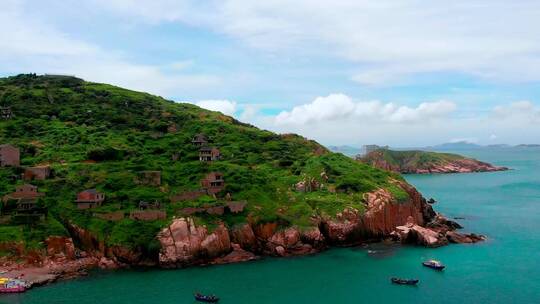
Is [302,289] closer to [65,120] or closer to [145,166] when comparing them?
[145,166]

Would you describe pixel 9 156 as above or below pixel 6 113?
below

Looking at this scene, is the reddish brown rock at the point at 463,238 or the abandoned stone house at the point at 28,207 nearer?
the abandoned stone house at the point at 28,207

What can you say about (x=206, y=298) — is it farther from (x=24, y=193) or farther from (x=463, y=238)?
(x=463, y=238)

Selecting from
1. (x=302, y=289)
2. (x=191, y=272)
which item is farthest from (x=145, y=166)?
(x=302, y=289)

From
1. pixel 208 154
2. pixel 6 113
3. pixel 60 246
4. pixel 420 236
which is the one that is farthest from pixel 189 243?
pixel 6 113

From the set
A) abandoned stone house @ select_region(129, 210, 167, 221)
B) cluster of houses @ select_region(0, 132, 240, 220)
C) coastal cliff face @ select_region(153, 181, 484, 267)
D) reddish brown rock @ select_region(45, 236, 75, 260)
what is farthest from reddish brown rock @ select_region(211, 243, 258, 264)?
reddish brown rock @ select_region(45, 236, 75, 260)

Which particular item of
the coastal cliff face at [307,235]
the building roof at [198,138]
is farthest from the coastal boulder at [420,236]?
the building roof at [198,138]

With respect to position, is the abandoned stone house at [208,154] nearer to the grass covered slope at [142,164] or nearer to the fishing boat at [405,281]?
the grass covered slope at [142,164]

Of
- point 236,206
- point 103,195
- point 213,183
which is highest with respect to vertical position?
point 213,183
